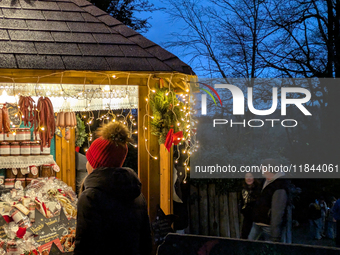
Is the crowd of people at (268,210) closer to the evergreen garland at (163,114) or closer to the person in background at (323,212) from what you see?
the person in background at (323,212)

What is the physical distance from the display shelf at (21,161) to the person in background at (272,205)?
351 cm

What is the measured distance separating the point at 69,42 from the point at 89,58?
38 centimetres

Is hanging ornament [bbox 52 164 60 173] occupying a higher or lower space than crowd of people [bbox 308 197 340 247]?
higher

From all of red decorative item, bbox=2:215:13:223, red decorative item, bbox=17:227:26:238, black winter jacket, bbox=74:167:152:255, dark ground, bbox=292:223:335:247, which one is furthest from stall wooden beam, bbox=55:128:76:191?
dark ground, bbox=292:223:335:247

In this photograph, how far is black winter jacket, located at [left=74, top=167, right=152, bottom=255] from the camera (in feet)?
5.92

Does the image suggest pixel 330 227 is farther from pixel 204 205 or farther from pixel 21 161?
pixel 21 161

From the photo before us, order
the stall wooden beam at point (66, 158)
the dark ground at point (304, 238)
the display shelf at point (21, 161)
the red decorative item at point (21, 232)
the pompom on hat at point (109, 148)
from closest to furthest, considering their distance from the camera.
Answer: the pompom on hat at point (109, 148)
the red decorative item at point (21, 232)
the display shelf at point (21, 161)
the stall wooden beam at point (66, 158)
the dark ground at point (304, 238)

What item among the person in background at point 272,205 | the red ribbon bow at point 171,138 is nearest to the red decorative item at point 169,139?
the red ribbon bow at point 171,138

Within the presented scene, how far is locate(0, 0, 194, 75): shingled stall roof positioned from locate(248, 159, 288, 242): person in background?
1836mm

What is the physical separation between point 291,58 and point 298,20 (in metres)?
1.07

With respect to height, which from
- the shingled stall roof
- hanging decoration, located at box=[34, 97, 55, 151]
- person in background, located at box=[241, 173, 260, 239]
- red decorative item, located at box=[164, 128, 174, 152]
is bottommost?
person in background, located at box=[241, 173, 260, 239]

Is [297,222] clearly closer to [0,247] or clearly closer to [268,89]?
[268,89]

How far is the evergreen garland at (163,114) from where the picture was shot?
3477 mm

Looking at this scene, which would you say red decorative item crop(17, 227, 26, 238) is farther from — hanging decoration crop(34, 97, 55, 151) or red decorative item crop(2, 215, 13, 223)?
hanging decoration crop(34, 97, 55, 151)
